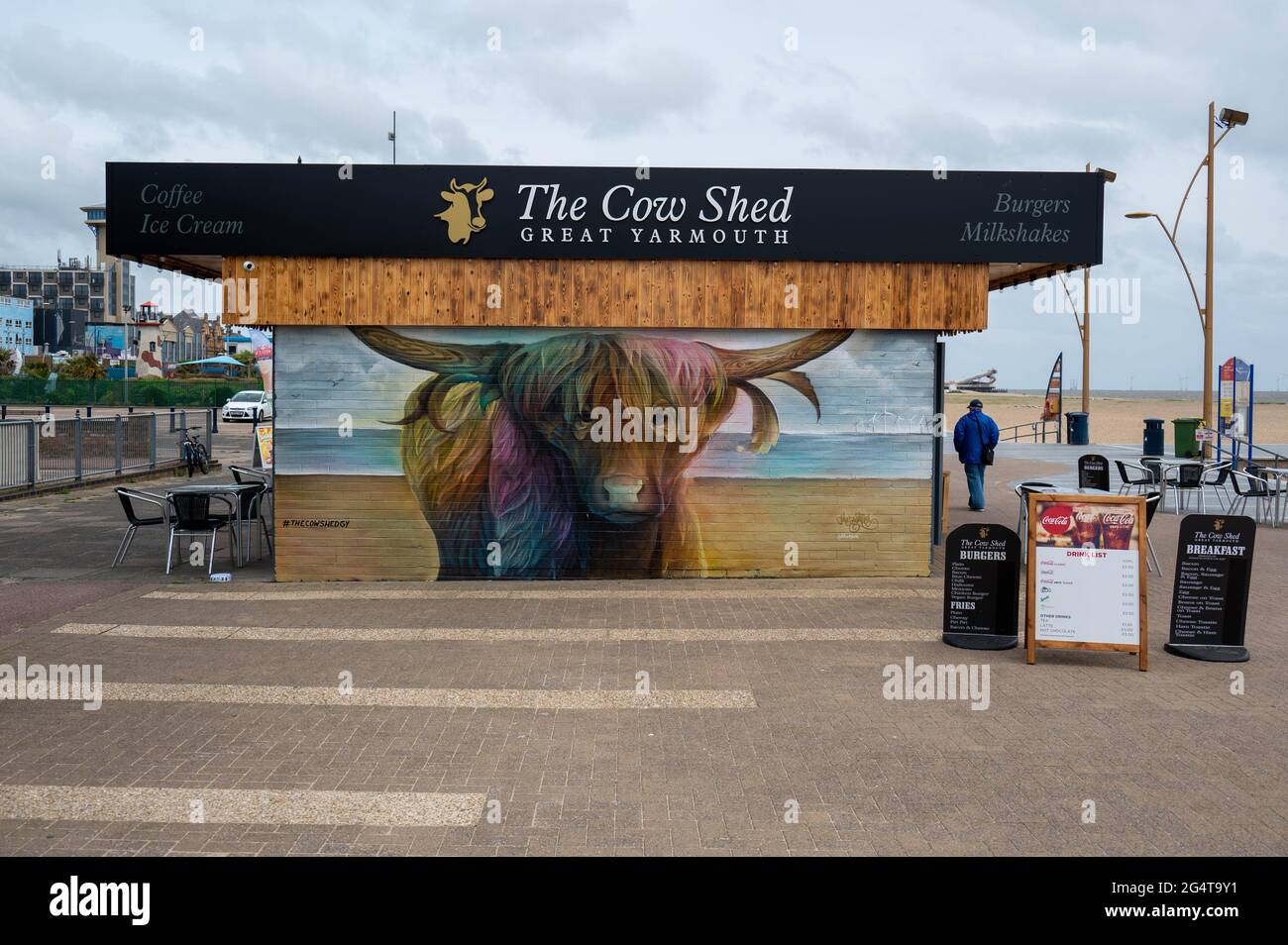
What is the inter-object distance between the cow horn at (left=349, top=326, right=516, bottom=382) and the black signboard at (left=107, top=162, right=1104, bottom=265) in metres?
0.90

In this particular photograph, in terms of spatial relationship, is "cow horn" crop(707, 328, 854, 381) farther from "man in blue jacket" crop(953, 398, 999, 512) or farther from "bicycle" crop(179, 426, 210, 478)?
"bicycle" crop(179, 426, 210, 478)

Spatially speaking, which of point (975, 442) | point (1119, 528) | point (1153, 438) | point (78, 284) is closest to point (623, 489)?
point (1119, 528)

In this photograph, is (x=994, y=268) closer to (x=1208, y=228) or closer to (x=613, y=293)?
(x=613, y=293)

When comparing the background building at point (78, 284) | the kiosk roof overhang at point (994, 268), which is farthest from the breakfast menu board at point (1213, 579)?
the background building at point (78, 284)

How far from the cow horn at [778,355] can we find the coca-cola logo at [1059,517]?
4282 mm

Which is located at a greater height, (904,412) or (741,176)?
(741,176)

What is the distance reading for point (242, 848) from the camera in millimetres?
5172

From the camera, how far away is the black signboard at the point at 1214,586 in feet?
29.1

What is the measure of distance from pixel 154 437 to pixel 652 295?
56.3 ft

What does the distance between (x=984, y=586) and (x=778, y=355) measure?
4.11m

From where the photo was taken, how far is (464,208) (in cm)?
1202
